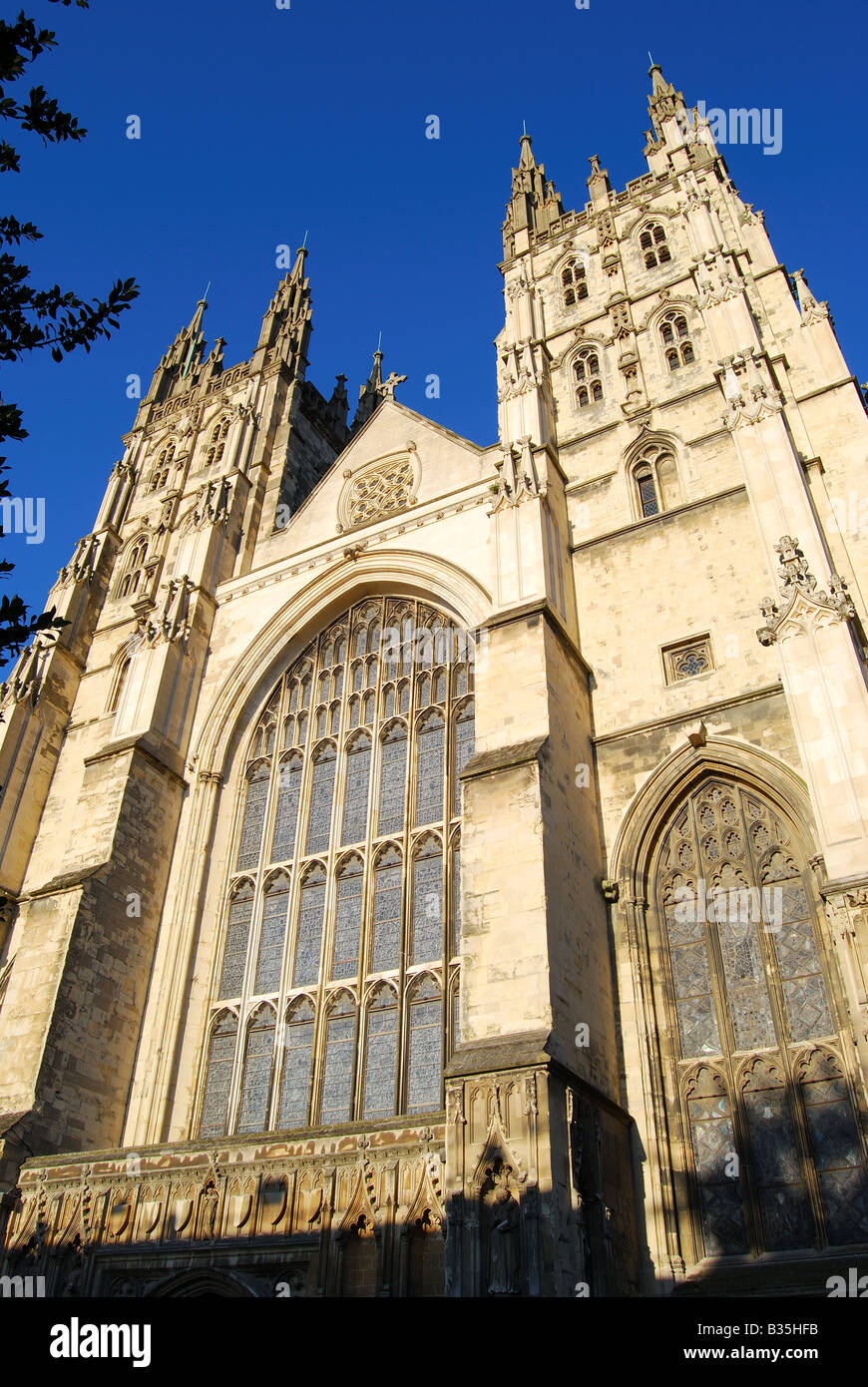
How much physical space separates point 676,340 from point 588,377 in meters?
1.63

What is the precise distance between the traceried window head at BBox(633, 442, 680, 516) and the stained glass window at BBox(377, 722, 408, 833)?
16.2ft

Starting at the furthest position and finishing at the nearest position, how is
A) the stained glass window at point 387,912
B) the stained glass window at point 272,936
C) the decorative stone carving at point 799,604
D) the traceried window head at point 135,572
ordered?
the traceried window head at point 135,572 < the stained glass window at point 272,936 < the stained glass window at point 387,912 < the decorative stone carving at point 799,604

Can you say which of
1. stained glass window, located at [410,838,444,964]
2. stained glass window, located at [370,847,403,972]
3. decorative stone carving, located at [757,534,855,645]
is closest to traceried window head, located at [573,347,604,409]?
decorative stone carving, located at [757,534,855,645]

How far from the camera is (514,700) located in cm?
1184

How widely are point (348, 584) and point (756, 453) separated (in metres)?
6.93

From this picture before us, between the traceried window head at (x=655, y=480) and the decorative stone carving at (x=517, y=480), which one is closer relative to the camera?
the decorative stone carving at (x=517, y=480)

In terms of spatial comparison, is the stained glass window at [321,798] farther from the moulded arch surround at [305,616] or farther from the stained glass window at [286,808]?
the moulded arch surround at [305,616]

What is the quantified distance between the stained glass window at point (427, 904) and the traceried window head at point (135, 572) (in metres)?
10.6

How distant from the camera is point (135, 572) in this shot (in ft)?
71.9

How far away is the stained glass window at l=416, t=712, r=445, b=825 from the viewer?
13.6 metres

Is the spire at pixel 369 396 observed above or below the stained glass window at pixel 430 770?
above

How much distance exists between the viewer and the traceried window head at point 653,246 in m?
19.4

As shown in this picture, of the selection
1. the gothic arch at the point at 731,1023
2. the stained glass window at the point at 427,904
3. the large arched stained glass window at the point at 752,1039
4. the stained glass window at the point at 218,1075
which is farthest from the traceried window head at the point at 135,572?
the large arched stained glass window at the point at 752,1039

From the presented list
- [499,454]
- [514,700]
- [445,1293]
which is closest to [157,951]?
[514,700]
